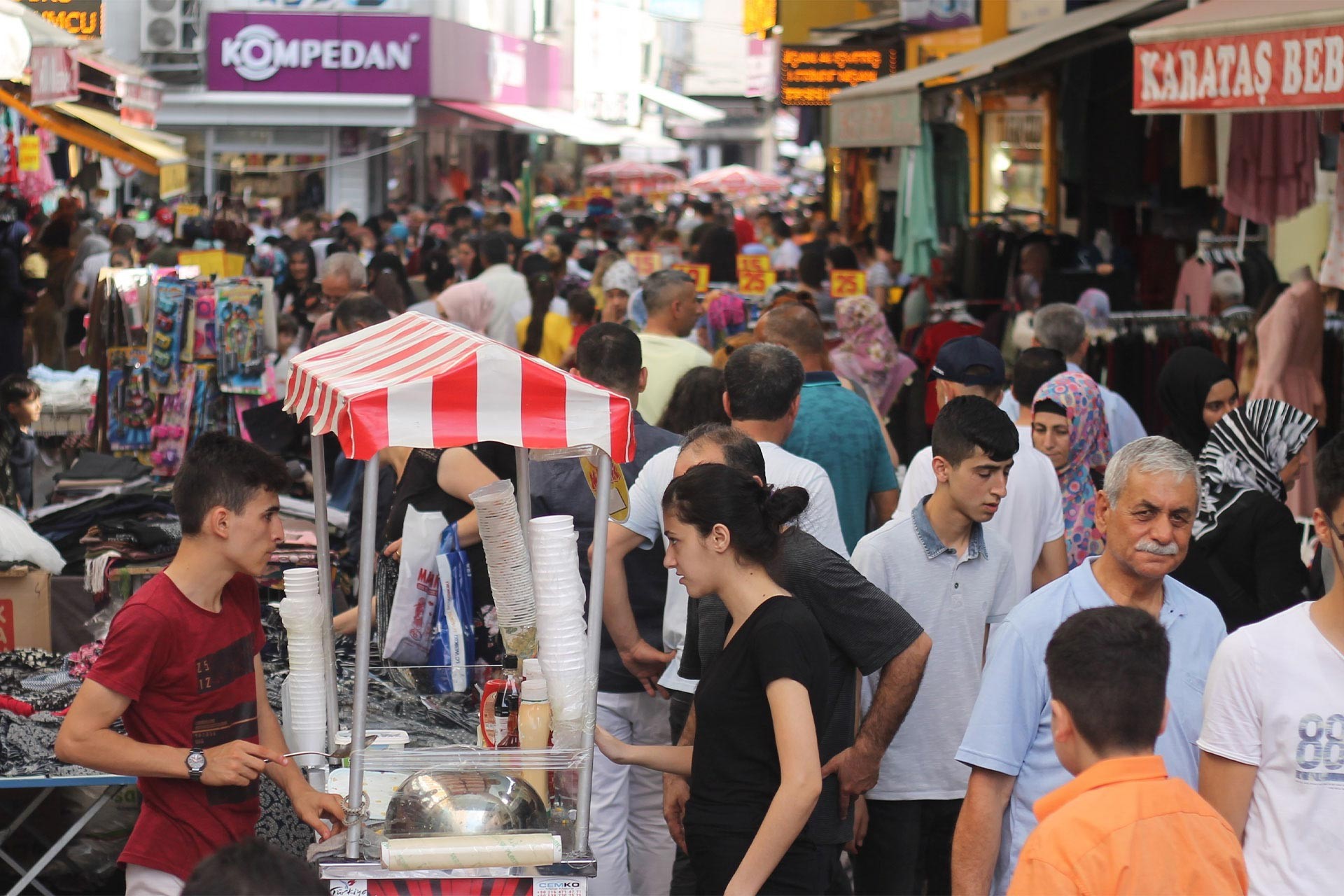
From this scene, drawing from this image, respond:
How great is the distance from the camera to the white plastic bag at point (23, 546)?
6543 millimetres

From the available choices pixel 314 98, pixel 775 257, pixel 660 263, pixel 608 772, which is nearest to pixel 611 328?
pixel 608 772

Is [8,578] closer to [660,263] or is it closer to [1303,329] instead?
[1303,329]

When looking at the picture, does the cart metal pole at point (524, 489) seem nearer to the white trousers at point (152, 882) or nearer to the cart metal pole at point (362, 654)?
the cart metal pole at point (362, 654)

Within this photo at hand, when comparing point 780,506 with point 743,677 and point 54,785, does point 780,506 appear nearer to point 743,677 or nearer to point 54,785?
point 743,677

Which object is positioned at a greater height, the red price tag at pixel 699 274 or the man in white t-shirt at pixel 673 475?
the red price tag at pixel 699 274

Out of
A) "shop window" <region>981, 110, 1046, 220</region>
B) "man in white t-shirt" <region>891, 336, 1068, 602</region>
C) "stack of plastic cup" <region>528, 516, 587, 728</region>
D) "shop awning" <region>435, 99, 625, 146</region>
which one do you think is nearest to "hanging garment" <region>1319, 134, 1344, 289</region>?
"man in white t-shirt" <region>891, 336, 1068, 602</region>

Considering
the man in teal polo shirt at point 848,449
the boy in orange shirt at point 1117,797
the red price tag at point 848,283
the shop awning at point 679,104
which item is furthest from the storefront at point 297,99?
the boy in orange shirt at point 1117,797

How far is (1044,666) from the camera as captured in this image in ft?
11.1

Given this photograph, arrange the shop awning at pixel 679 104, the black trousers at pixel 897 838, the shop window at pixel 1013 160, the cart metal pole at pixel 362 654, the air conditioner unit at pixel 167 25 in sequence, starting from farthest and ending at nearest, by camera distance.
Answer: the shop awning at pixel 679 104 < the air conditioner unit at pixel 167 25 < the shop window at pixel 1013 160 < the black trousers at pixel 897 838 < the cart metal pole at pixel 362 654

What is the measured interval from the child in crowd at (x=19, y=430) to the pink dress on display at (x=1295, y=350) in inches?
267

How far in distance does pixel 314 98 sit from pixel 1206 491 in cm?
2737

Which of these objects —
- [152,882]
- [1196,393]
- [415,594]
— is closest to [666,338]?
[1196,393]

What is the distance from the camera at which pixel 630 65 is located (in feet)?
173

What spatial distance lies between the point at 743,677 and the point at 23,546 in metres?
4.21
